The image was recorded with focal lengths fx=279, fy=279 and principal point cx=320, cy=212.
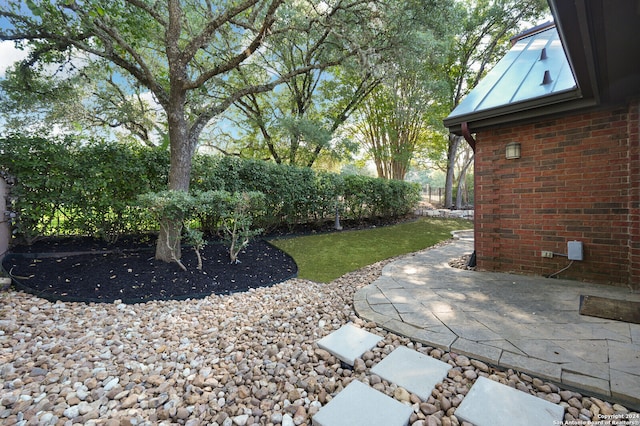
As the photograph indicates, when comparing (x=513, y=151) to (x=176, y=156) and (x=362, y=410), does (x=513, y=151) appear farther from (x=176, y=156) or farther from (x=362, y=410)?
(x=176, y=156)

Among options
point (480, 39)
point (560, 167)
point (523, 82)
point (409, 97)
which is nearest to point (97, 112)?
point (409, 97)

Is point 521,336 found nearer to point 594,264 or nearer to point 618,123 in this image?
point 594,264

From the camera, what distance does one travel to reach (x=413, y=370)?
182cm

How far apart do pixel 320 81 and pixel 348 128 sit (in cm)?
342

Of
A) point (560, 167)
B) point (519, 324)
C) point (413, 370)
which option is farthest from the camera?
point (560, 167)

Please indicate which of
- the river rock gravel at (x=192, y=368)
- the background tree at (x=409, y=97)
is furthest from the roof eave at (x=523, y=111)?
the river rock gravel at (x=192, y=368)

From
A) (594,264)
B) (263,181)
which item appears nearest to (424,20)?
(263,181)

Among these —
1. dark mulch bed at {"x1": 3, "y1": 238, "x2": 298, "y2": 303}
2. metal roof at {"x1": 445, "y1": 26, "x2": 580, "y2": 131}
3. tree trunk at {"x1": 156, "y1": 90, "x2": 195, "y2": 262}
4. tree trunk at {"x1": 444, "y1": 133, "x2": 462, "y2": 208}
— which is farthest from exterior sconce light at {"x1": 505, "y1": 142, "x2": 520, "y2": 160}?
tree trunk at {"x1": 444, "y1": 133, "x2": 462, "y2": 208}

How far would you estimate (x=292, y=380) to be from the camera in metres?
Result: 1.85

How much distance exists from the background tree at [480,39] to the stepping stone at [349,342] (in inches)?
463

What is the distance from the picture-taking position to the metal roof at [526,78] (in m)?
3.41

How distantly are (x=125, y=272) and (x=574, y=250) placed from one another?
571 cm

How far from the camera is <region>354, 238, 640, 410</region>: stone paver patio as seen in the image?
66.6 inches

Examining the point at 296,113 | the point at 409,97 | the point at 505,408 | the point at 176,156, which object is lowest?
the point at 505,408
